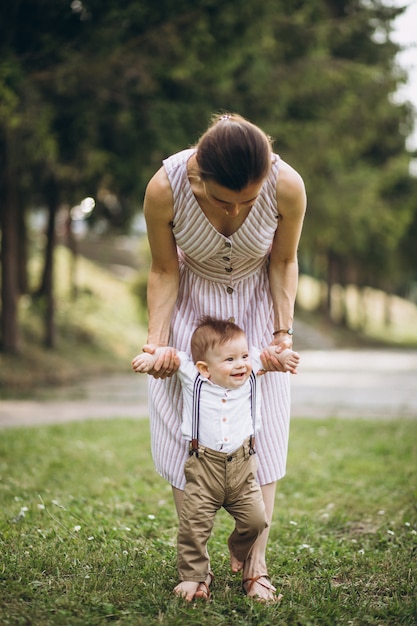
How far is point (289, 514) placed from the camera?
4.92 m

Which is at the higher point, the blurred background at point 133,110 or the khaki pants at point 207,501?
the blurred background at point 133,110

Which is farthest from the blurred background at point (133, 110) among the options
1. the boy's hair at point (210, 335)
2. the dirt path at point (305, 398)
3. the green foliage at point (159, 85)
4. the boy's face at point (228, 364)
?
the boy's face at point (228, 364)

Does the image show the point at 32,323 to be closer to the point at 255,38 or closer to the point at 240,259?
the point at 255,38

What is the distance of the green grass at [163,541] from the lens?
299 centimetres

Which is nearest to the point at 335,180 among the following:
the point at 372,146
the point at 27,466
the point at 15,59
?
the point at 372,146

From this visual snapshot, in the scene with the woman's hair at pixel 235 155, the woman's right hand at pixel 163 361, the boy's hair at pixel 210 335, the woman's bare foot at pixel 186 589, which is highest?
the woman's hair at pixel 235 155

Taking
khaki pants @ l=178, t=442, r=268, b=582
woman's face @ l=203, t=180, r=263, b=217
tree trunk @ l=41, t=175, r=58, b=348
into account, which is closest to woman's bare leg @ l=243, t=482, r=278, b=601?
khaki pants @ l=178, t=442, r=268, b=582

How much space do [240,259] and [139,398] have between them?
8.28 meters

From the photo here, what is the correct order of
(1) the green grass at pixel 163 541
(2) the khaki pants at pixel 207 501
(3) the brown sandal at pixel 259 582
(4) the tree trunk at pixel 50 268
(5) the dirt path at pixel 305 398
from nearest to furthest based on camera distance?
(1) the green grass at pixel 163 541 < (2) the khaki pants at pixel 207 501 < (3) the brown sandal at pixel 259 582 < (5) the dirt path at pixel 305 398 < (4) the tree trunk at pixel 50 268

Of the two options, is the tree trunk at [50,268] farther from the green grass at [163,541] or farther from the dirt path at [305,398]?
the green grass at [163,541]

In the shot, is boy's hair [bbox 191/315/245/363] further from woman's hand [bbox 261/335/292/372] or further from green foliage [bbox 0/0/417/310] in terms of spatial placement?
green foliage [bbox 0/0/417/310]

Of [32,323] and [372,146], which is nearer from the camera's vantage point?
[32,323]

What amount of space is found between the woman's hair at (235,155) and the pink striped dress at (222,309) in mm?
414

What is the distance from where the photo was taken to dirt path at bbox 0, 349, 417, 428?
9609 mm
